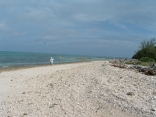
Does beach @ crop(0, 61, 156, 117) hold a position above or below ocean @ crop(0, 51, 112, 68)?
below

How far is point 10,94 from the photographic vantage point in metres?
10.4

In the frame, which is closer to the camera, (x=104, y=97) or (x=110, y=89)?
(x=104, y=97)

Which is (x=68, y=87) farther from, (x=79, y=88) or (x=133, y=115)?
(x=133, y=115)

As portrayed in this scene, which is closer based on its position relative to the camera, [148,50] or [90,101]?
[90,101]

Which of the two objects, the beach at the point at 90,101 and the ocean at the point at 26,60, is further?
the ocean at the point at 26,60

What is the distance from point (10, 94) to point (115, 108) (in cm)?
589

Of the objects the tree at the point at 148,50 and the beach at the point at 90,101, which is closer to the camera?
the beach at the point at 90,101

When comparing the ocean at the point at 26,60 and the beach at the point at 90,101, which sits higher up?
the ocean at the point at 26,60

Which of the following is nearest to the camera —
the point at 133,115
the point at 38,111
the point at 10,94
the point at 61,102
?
the point at 133,115

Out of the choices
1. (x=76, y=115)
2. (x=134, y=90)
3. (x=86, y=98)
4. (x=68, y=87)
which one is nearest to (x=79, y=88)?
(x=68, y=87)

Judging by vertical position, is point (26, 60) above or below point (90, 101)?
above

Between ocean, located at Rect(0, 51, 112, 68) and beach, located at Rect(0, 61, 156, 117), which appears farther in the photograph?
ocean, located at Rect(0, 51, 112, 68)

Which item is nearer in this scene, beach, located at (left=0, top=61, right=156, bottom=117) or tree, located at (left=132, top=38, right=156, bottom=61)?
beach, located at (left=0, top=61, right=156, bottom=117)

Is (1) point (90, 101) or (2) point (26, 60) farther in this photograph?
(2) point (26, 60)
